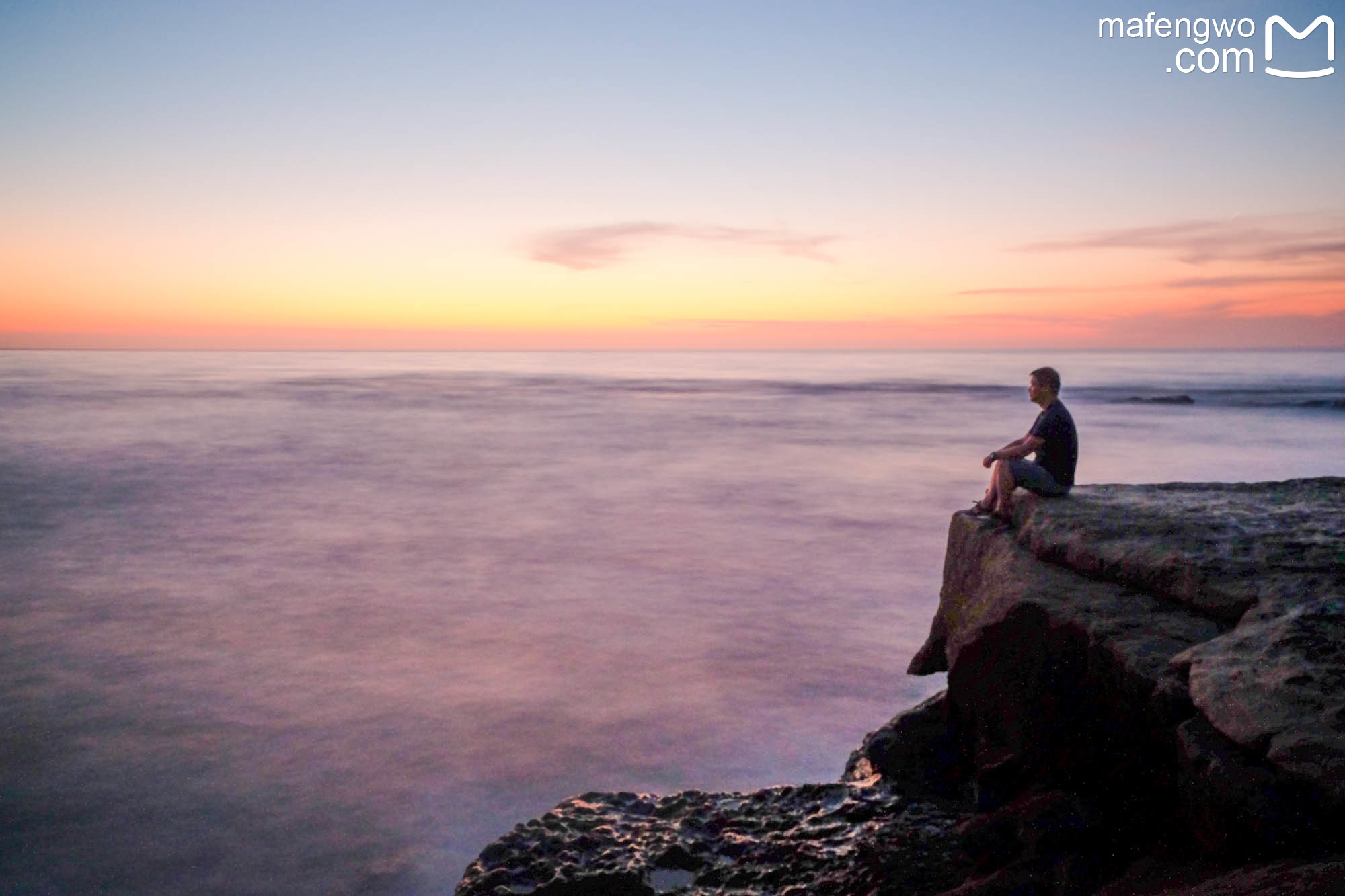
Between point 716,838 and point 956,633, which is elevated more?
point 956,633

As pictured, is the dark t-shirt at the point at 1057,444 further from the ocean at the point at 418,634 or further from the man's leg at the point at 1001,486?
the ocean at the point at 418,634

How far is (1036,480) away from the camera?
18.3 feet

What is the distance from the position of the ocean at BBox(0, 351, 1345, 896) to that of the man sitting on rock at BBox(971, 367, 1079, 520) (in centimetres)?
210

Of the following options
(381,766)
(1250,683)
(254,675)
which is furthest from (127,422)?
(1250,683)

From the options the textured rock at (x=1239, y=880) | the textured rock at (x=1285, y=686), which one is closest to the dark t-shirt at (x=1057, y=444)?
the textured rock at (x=1285, y=686)

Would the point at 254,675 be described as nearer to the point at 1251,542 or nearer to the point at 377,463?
the point at 1251,542

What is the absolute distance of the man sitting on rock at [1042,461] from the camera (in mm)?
5586

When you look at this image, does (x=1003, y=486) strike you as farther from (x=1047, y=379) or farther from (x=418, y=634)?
(x=418, y=634)

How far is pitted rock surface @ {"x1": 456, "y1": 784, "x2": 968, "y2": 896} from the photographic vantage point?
155 inches

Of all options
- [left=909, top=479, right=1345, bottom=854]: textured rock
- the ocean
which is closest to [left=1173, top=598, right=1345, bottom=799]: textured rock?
[left=909, top=479, right=1345, bottom=854]: textured rock

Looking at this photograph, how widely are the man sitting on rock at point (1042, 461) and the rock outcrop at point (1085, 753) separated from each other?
11 cm

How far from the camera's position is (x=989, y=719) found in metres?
4.67

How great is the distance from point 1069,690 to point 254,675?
6303mm

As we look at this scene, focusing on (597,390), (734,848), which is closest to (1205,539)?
(734,848)
